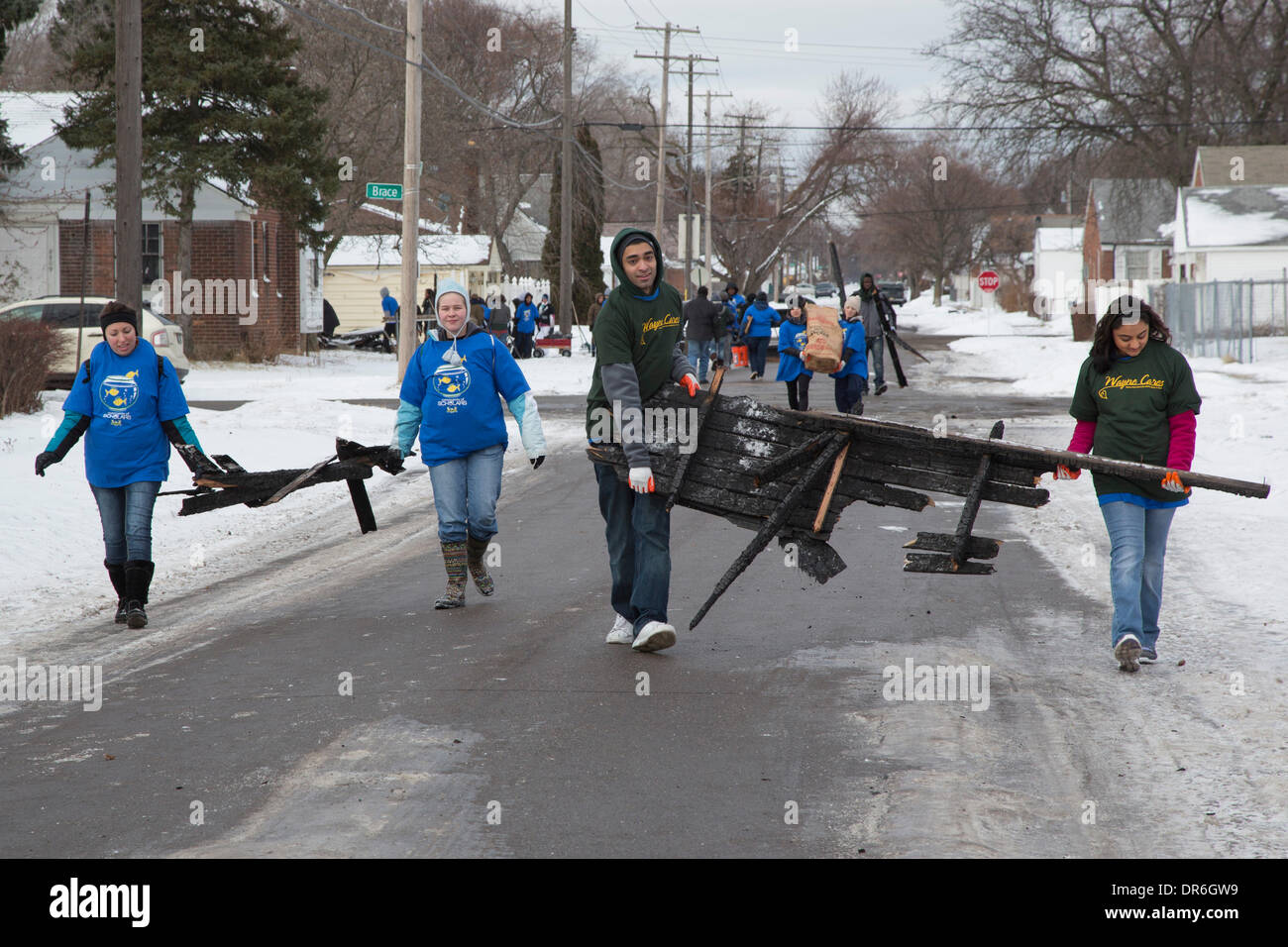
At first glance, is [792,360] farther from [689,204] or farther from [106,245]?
[689,204]

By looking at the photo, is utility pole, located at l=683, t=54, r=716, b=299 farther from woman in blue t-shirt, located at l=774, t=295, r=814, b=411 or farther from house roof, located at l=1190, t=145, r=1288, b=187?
woman in blue t-shirt, located at l=774, t=295, r=814, b=411

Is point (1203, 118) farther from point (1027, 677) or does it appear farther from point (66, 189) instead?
point (1027, 677)

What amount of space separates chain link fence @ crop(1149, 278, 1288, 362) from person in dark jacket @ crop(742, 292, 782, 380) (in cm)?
1047

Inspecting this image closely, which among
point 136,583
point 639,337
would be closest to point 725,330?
point 136,583

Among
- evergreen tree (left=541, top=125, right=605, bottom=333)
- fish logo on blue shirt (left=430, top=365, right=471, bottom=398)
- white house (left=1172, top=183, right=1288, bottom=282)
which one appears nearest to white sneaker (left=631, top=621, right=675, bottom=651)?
fish logo on blue shirt (left=430, top=365, right=471, bottom=398)

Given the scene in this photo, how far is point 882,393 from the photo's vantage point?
24.6 meters

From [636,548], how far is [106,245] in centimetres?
3032

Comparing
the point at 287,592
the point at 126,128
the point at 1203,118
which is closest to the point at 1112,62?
the point at 1203,118

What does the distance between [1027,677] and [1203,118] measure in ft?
191

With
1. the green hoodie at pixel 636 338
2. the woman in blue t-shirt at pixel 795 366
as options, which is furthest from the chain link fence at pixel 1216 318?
the green hoodie at pixel 636 338

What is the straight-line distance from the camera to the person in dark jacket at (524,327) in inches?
1476

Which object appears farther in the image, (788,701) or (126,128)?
(126,128)

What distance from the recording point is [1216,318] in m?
33.5

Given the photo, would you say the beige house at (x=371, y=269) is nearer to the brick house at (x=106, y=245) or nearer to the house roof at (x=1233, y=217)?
the brick house at (x=106, y=245)
